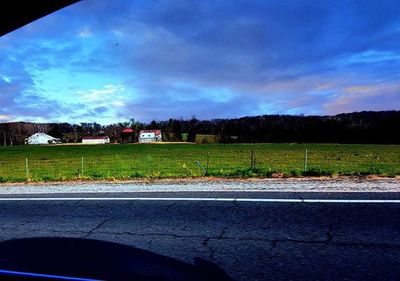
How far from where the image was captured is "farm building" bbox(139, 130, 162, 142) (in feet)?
470

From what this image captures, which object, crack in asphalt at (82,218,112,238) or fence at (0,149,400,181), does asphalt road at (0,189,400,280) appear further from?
fence at (0,149,400,181)

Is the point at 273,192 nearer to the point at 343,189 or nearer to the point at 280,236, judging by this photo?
the point at 343,189

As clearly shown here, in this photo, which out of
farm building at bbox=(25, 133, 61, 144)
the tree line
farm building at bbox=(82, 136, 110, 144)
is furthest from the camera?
farm building at bbox=(25, 133, 61, 144)

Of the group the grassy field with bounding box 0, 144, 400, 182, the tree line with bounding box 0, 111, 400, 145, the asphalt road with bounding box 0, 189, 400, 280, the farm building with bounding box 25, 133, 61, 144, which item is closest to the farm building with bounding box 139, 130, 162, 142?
the tree line with bounding box 0, 111, 400, 145

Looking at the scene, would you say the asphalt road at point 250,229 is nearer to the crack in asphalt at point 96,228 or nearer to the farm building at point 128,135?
the crack in asphalt at point 96,228

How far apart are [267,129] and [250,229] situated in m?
127

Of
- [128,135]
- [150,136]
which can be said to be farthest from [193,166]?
[128,135]

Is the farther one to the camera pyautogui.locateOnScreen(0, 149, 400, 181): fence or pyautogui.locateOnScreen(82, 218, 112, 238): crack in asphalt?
pyautogui.locateOnScreen(0, 149, 400, 181): fence

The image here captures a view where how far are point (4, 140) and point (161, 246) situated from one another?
14924 cm

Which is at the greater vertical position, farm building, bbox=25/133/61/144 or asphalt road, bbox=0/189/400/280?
asphalt road, bbox=0/189/400/280

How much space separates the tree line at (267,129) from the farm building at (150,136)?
293cm

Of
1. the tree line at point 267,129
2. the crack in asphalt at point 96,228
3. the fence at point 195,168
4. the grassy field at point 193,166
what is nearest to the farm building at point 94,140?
the tree line at point 267,129

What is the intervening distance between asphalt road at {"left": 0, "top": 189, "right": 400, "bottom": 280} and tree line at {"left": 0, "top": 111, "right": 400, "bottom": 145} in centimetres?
9962

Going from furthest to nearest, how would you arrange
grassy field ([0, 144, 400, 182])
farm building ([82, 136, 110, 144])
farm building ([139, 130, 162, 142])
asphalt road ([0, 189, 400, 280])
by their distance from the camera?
farm building ([82, 136, 110, 144]) → farm building ([139, 130, 162, 142]) → grassy field ([0, 144, 400, 182]) → asphalt road ([0, 189, 400, 280])
